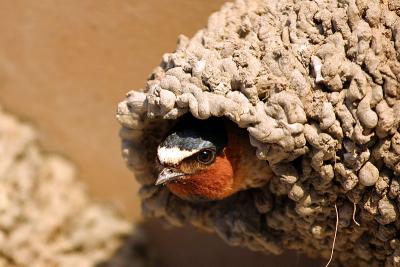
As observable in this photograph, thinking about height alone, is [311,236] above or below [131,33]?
below

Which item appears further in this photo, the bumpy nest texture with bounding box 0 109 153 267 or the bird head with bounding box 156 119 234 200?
the bumpy nest texture with bounding box 0 109 153 267

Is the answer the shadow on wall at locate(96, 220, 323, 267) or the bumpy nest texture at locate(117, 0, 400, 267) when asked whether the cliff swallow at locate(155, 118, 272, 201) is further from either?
the shadow on wall at locate(96, 220, 323, 267)

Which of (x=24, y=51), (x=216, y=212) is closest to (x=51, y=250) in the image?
(x=24, y=51)

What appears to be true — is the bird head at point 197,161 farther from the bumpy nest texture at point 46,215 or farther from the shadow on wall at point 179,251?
the bumpy nest texture at point 46,215

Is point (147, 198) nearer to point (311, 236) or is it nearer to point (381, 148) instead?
point (311, 236)

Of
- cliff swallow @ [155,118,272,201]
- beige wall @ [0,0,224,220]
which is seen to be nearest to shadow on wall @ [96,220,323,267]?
beige wall @ [0,0,224,220]

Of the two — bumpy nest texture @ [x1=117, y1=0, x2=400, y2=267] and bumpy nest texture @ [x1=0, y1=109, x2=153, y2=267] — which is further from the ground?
bumpy nest texture @ [x1=0, y1=109, x2=153, y2=267]

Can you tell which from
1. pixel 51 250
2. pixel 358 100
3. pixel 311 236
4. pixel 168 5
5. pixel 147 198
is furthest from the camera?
pixel 51 250

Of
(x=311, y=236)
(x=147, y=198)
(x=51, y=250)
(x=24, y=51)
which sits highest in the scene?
(x=24, y=51)
